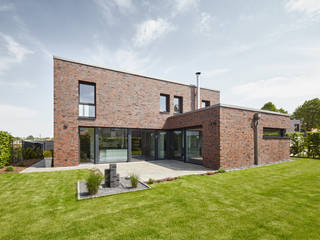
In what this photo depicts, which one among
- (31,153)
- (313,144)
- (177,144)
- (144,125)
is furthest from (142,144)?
(313,144)

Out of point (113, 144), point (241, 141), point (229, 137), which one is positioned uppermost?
point (229, 137)

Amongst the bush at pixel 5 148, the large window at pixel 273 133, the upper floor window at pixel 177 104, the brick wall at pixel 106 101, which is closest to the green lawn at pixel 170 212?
the brick wall at pixel 106 101

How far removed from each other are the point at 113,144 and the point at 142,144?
266 centimetres

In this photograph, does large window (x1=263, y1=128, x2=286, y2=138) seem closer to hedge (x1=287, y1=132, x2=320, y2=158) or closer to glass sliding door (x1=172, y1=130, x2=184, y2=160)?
hedge (x1=287, y1=132, x2=320, y2=158)

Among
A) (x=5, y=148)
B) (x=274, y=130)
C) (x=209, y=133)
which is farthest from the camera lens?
(x=274, y=130)

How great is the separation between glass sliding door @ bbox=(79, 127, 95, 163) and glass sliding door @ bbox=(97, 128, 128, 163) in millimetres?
699

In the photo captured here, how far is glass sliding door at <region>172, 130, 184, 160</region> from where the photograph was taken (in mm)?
13180

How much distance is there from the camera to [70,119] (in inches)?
437

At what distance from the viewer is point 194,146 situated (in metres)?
12.1

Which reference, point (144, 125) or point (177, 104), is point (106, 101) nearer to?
point (144, 125)

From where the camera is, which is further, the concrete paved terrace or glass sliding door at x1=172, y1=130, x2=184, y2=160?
glass sliding door at x1=172, y1=130, x2=184, y2=160

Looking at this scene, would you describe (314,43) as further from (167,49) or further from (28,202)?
(28,202)

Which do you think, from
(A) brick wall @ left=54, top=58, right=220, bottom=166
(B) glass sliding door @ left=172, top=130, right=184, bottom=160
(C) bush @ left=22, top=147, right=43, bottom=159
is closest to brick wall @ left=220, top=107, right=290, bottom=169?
(B) glass sliding door @ left=172, top=130, right=184, bottom=160

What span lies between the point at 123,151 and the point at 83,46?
26.4 ft
